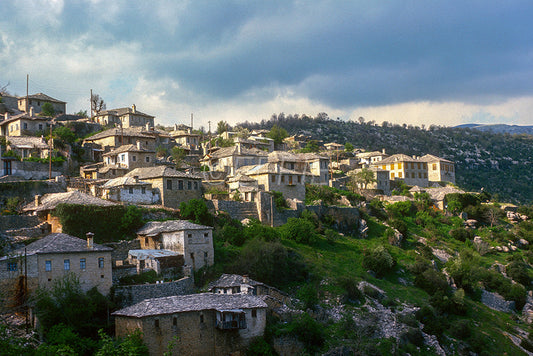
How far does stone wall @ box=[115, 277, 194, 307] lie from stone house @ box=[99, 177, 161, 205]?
14.8 meters

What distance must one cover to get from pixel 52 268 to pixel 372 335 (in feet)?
73.1

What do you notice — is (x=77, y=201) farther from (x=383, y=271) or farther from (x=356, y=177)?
(x=356, y=177)

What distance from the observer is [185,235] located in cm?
4094

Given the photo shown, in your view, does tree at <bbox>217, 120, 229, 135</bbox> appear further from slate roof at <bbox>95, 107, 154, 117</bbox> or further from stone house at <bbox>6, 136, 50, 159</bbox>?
stone house at <bbox>6, 136, 50, 159</bbox>

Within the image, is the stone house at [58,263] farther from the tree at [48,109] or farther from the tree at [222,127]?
the tree at [222,127]

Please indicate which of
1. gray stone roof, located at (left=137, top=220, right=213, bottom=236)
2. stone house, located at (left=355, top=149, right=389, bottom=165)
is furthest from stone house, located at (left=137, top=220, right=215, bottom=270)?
stone house, located at (left=355, top=149, right=389, bottom=165)

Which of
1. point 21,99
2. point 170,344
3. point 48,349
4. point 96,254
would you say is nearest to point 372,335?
point 170,344

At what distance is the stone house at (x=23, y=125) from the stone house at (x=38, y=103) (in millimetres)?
10152

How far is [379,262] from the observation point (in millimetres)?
51562

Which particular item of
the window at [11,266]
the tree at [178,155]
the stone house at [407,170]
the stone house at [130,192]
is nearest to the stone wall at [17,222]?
the window at [11,266]

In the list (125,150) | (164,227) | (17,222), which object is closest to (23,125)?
(125,150)

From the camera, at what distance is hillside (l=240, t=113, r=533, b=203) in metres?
131

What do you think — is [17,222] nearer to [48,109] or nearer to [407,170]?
[48,109]

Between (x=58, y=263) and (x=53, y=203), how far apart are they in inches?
382
